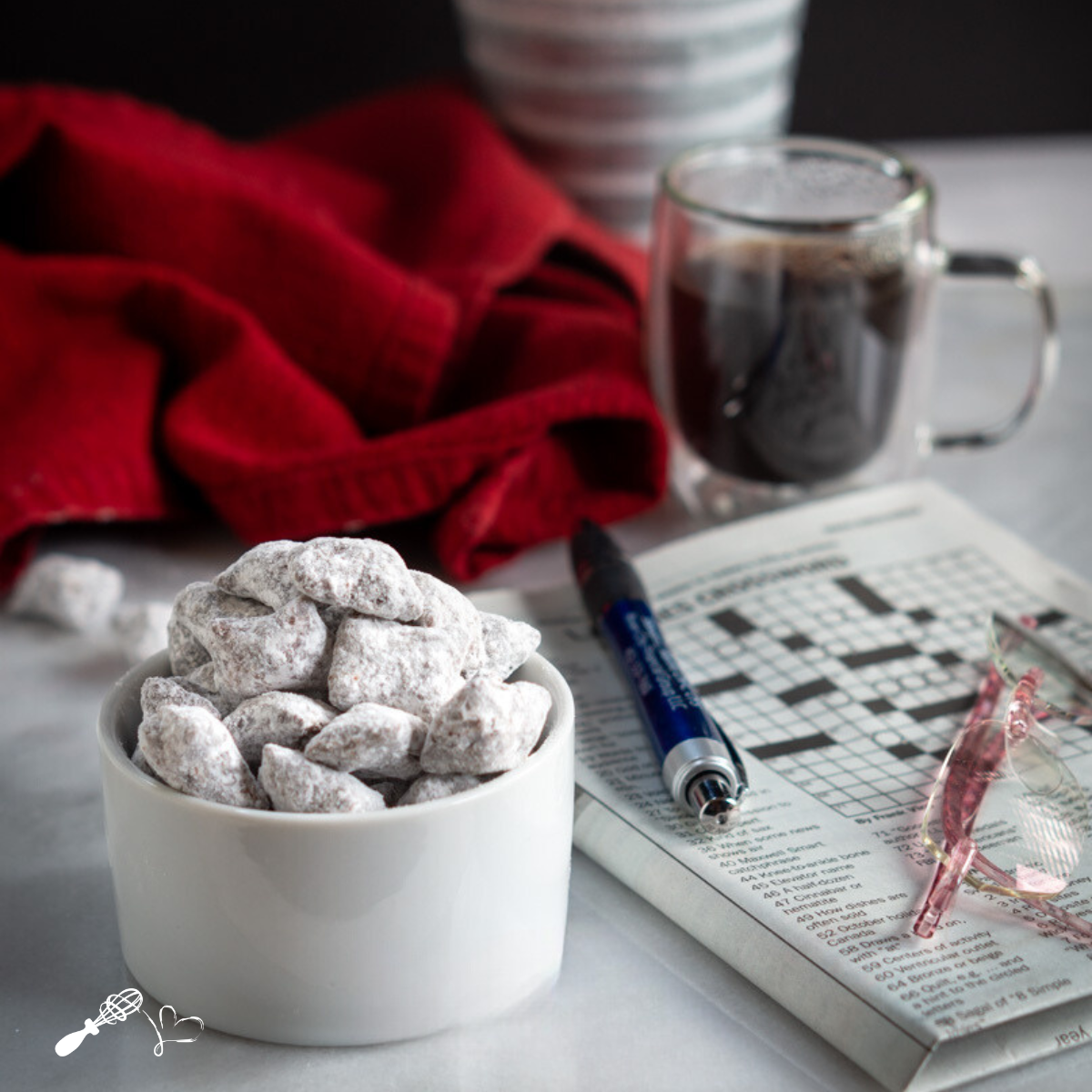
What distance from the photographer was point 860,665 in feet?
1.91

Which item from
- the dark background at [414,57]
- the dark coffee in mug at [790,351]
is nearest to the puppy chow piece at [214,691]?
the dark coffee in mug at [790,351]

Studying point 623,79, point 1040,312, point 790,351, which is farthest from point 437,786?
point 623,79

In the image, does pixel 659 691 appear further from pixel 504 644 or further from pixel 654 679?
pixel 504 644

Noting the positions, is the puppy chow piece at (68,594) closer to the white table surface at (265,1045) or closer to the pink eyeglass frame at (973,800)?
the white table surface at (265,1045)

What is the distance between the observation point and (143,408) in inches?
27.2

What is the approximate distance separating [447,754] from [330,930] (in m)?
0.06

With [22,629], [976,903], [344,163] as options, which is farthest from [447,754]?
[344,163]

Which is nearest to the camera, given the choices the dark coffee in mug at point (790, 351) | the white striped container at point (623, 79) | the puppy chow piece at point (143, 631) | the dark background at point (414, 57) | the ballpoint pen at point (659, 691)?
the ballpoint pen at point (659, 691)

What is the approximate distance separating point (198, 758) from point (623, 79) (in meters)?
0.70

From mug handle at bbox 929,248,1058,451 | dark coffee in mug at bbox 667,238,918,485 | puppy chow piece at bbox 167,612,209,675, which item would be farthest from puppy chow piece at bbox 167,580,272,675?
mug handle at bbox 929,248,1058,451

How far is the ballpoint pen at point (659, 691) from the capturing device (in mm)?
455

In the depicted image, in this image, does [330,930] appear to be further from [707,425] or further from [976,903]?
[707,425]

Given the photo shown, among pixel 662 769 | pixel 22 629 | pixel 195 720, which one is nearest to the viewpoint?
pixel 195 720

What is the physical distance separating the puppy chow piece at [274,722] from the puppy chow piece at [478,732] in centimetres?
3
